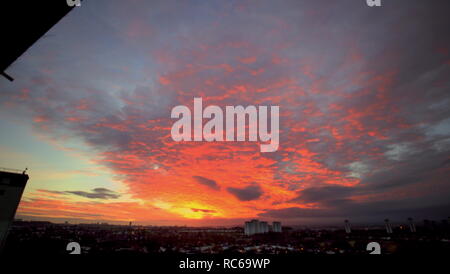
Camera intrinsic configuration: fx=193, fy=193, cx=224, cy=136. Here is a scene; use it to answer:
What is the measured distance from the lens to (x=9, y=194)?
28.8 m

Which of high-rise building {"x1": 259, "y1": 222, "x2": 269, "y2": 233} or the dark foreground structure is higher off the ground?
the dark foreground structure

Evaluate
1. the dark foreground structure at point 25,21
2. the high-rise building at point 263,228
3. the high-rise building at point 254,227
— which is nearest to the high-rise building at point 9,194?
the dark foreground structure at point 25,21

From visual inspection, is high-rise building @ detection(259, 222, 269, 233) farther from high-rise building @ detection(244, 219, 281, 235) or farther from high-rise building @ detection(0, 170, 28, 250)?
high-rise building @ detection(0, 170, 28, 250)

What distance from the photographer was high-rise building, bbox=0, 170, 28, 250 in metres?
26.7

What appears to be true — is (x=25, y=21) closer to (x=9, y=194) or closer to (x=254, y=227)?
(x=9, y=194)

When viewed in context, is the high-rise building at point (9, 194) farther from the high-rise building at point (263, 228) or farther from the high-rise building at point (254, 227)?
the high-rise building at point (263, 228)

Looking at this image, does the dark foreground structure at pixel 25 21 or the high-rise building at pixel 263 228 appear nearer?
the dark foreground structure at pixel 25 21

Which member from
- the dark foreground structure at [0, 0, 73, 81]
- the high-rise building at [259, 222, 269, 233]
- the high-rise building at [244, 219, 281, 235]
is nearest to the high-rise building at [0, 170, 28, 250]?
the dark foreground structure at [0, 0, 73, 81]

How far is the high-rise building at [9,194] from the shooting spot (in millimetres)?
26709
